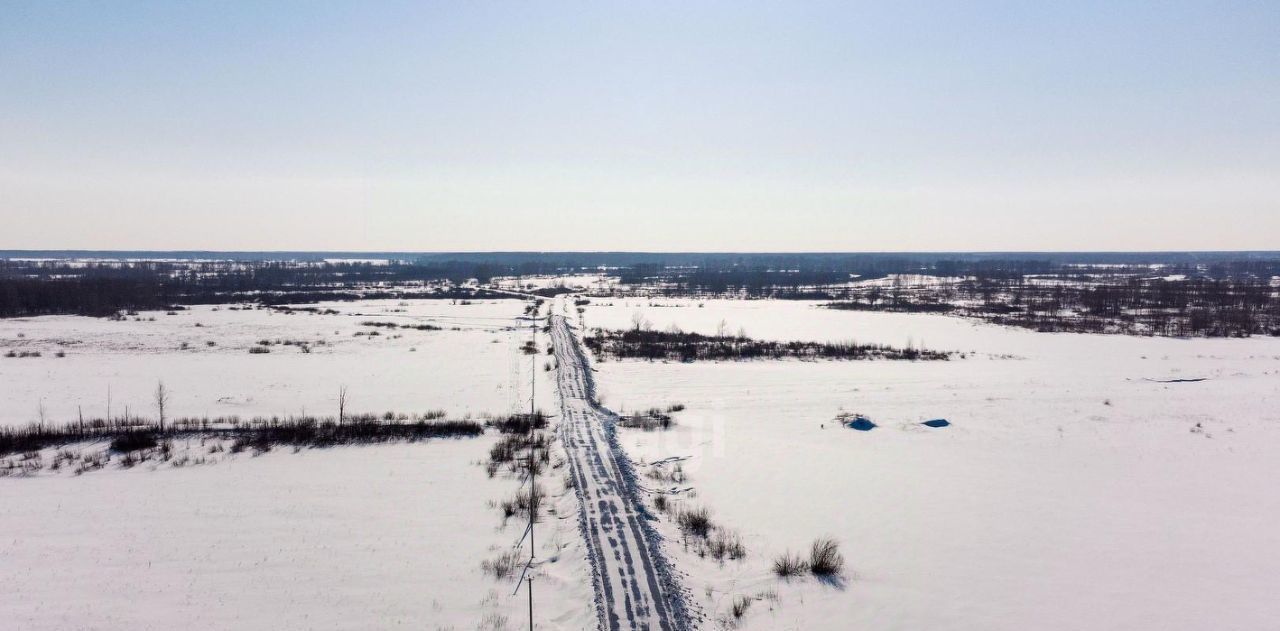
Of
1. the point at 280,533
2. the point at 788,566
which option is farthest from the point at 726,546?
the point at 280,533

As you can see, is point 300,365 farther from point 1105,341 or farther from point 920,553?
point 1105,341

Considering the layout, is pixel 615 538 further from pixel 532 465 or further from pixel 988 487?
pixel 988 487

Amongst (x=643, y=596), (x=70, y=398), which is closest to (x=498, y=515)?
(x=643, y=596)

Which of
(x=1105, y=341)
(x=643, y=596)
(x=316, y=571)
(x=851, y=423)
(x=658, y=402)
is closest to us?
(x=643, y=596)

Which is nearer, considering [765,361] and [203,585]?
[203,585]

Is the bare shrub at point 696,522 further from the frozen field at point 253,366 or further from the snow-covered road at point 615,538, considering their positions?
the frozen field at point 253,366

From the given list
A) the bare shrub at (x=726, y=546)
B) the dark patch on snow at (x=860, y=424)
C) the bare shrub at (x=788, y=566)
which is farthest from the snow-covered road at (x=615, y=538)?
the dark patch on snow at (x=860, y=424)

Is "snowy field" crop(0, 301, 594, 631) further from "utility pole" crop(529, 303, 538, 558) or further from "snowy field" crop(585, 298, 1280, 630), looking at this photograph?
"snowy field" crop(585, 298, 1280, 630)
